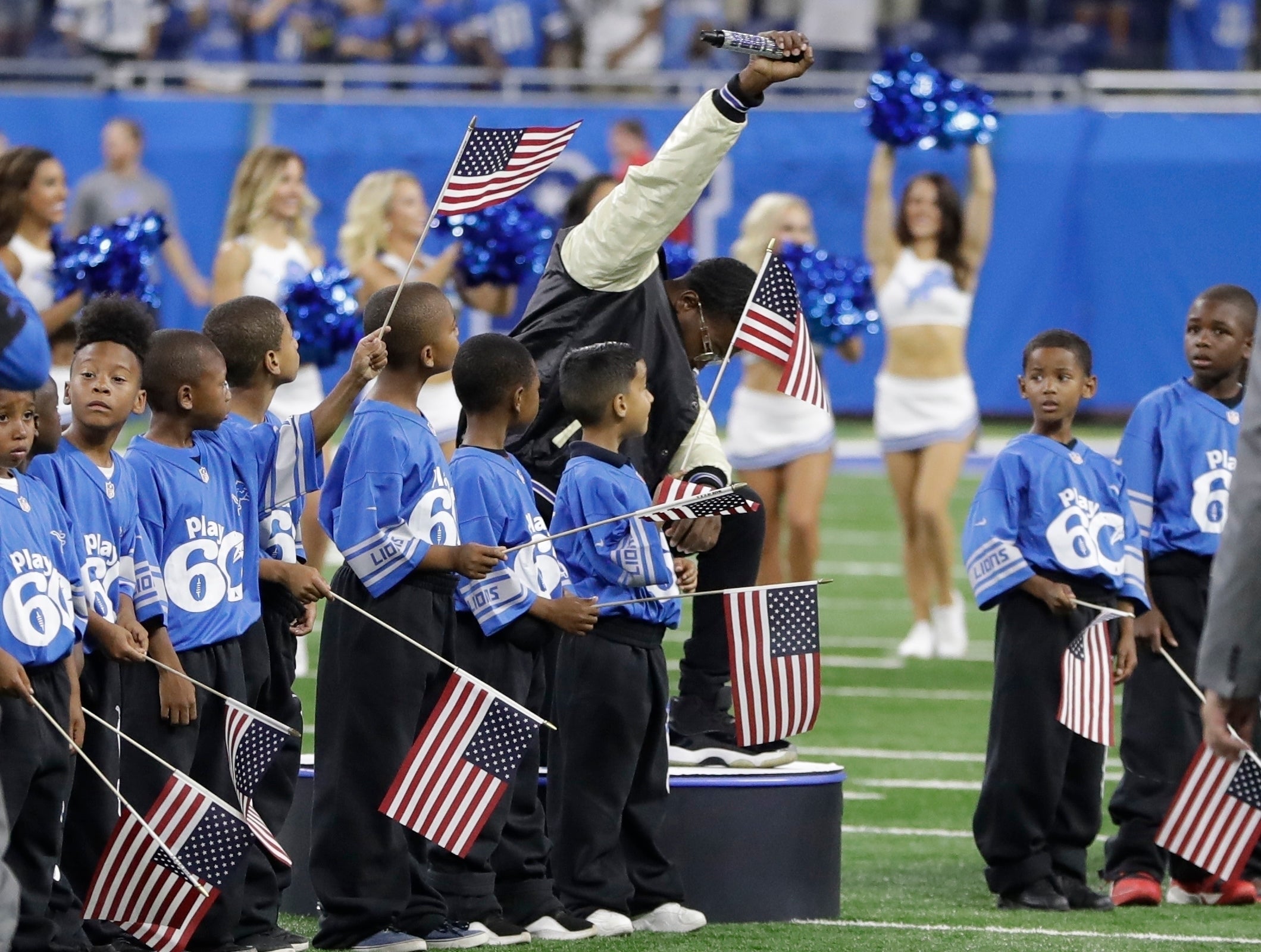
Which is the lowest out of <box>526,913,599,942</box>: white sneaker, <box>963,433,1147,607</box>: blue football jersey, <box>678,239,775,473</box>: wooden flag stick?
<box>526,913,599,942</box>: white sneaker

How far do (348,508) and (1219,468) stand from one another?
8.74 feet

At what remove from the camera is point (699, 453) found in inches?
249

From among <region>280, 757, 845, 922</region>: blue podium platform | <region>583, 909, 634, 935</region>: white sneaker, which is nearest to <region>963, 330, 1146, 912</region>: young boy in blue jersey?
<region>280, 757, 845, 922</region>: blue podium platform

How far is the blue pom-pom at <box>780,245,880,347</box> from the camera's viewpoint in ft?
32.9

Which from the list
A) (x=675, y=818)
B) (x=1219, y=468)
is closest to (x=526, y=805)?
(x=675, y=818)

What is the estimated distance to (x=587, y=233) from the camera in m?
6.05

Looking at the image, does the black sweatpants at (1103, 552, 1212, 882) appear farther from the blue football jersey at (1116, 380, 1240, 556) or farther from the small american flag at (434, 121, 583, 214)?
the small american flag at (434, 121, 583, 214)

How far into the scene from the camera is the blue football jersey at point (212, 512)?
5.30 metres

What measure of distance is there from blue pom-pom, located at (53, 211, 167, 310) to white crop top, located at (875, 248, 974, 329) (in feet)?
13.0

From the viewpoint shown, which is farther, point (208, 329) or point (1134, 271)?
point (1134, 271)

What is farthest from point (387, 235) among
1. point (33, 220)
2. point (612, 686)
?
point (612, 686)

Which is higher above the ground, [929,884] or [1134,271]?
[1134,271]

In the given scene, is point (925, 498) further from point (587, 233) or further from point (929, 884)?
point (587, 233)

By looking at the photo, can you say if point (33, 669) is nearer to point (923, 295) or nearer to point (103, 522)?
point (103, 522)
